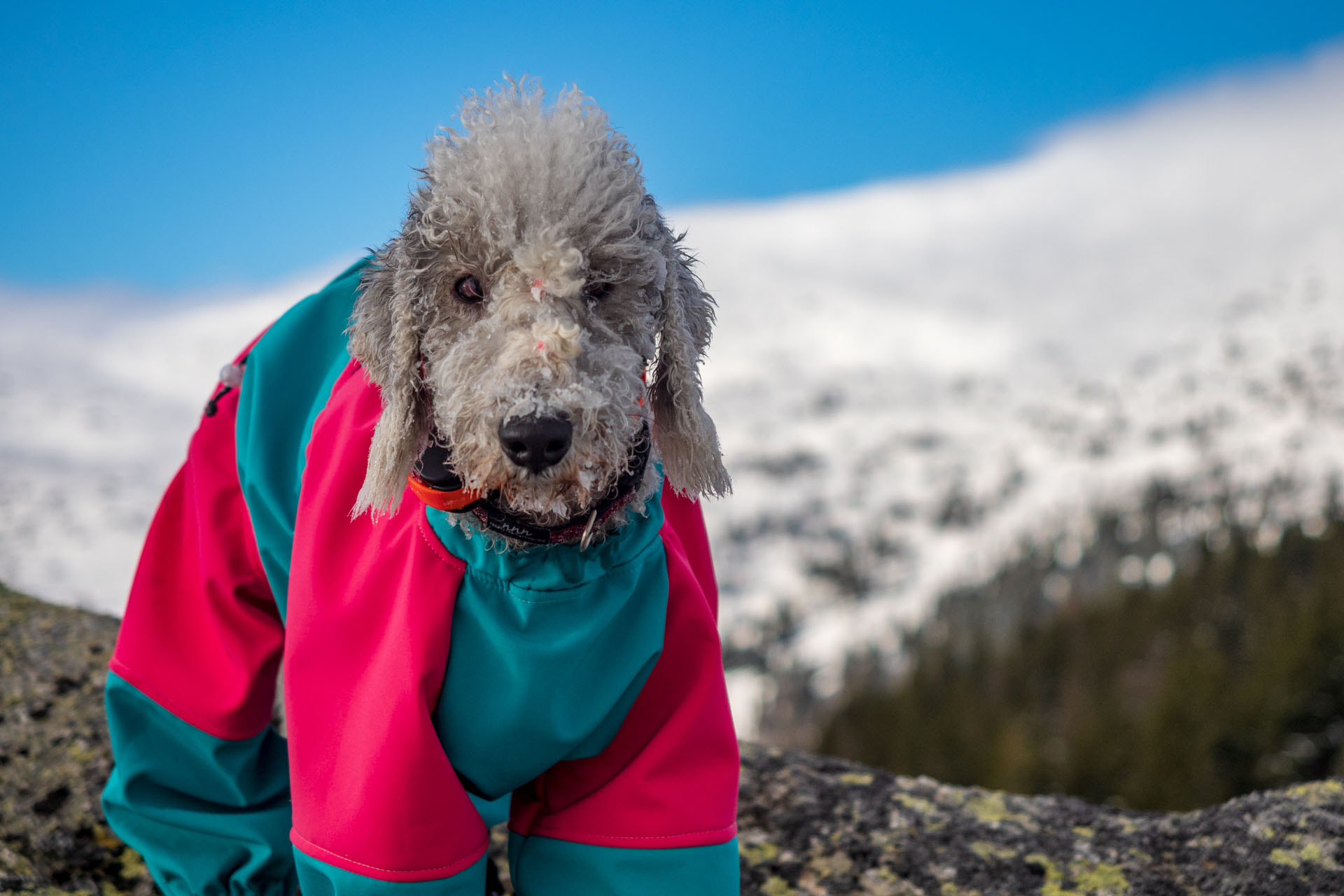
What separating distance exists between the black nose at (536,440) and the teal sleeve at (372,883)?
4.73 ft

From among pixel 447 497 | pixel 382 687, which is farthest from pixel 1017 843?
pixel 447 497

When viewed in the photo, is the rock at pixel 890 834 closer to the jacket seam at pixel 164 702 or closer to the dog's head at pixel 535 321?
the jacket seam at pixel 164 702

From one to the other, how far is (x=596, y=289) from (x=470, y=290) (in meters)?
0.36

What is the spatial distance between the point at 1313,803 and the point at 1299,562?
9686 cm

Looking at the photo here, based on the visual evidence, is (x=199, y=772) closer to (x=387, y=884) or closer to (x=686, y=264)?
(x=387, y=884)

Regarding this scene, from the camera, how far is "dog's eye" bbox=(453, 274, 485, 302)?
103 inches

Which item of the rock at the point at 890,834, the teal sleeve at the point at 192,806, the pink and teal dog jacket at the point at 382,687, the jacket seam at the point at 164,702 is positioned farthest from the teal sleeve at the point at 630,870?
the jacket seam at the point at 164,702

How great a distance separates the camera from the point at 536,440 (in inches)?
92.7

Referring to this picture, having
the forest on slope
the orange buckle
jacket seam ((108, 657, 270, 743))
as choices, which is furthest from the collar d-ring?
the forest on slope

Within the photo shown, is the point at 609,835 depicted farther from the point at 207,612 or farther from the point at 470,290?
the point at 207,612

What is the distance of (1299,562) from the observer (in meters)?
84.2

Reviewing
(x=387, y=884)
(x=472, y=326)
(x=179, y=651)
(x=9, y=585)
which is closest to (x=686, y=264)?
(x=472, y=326)

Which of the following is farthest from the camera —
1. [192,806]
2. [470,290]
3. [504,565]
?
[192,806]

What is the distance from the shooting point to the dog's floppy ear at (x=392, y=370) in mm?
2656
